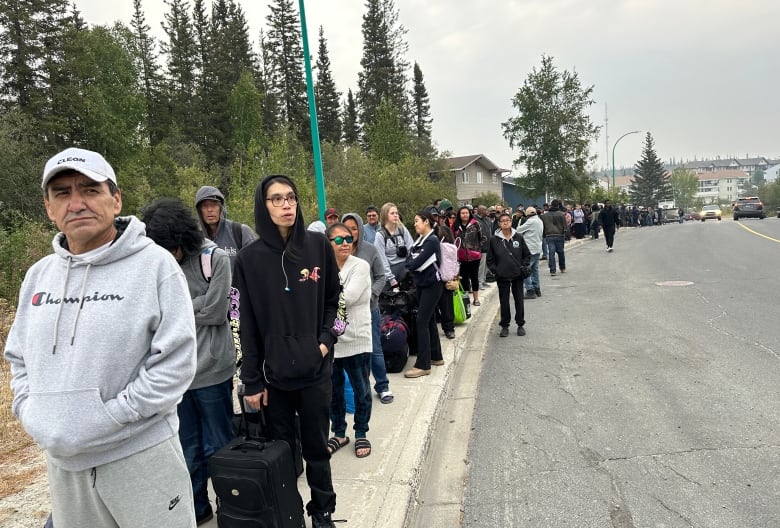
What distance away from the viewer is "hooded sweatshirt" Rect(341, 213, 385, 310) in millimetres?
4906

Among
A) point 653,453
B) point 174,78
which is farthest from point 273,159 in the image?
point 174,78

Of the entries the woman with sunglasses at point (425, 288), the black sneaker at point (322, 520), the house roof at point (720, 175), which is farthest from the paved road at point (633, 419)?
the house roof at point (720, 175)

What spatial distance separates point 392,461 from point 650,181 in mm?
102797

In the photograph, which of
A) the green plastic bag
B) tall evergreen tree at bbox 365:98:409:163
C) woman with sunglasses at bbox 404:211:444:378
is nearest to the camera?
woman with sunglasses at bbox 404:211:444:378

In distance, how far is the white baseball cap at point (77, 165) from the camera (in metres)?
1.76

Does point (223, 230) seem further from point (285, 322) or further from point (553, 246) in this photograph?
point (553, 246)

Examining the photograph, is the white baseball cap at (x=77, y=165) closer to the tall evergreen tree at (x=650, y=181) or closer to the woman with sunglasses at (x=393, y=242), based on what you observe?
the woman with sunglasses at (x=393, y=242)

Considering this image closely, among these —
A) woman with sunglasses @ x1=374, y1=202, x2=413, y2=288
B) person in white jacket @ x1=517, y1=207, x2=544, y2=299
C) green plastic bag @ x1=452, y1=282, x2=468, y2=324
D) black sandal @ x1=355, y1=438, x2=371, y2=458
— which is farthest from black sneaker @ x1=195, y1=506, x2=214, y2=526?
person in white jacket @ x1=517, y1=207, x2=544, y2=299

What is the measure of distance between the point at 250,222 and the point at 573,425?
12.0m

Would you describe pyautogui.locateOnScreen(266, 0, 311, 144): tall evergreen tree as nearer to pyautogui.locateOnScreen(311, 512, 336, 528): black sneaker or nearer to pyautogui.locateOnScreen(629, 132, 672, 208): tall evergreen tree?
pyautogui.locateOnScreen(311, 512, 336, 528): black sneaker

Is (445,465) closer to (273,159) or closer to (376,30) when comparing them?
(273,159)

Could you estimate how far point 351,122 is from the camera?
53.6 meters

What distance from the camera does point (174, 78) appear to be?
1668 inches

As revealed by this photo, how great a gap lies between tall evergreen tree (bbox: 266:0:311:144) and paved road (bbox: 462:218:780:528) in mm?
41389
